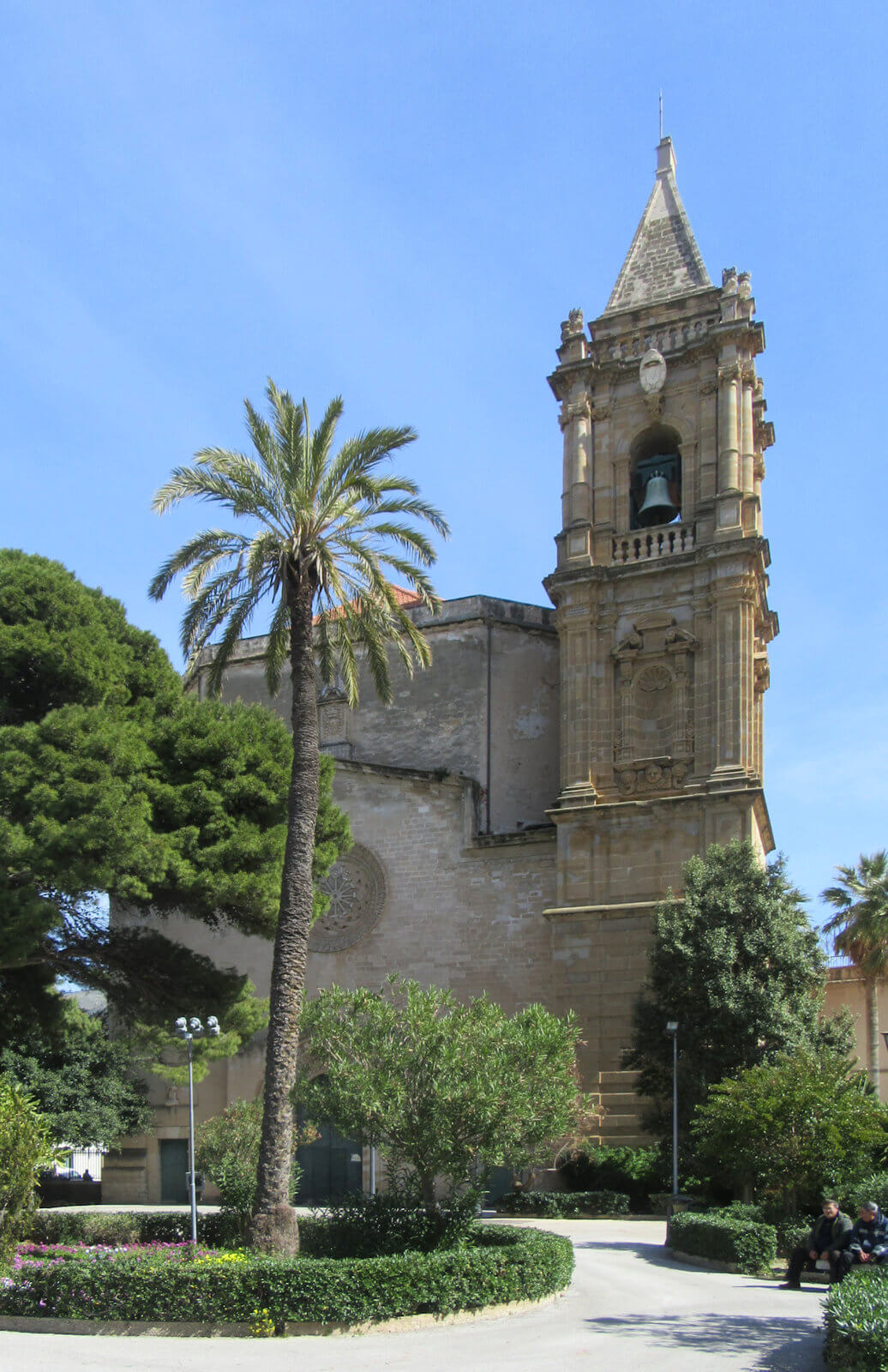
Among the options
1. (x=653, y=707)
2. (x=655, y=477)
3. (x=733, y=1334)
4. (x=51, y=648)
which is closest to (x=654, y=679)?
(x=653, y=707)

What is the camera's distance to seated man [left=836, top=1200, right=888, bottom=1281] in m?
14.8

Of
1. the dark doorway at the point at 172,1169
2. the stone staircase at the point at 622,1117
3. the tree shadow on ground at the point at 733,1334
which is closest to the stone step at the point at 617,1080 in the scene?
the stone staircase at the point at 622,1117

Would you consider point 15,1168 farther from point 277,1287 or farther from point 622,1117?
point 622,1117

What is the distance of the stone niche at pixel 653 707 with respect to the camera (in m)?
29.5

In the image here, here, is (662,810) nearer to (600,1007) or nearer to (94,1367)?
(600,1007)

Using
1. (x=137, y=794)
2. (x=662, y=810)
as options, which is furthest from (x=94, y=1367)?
(x=662, y=810)

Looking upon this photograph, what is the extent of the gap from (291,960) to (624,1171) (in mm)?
11761

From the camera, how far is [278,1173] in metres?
16.3

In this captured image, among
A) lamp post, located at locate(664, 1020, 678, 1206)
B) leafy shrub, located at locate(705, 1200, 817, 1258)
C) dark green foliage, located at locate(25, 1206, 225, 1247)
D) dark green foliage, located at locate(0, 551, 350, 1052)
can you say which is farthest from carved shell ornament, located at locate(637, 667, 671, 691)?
dark green foliage, located at locate(25, 1206, 225, 1247)

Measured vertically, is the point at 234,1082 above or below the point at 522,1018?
below

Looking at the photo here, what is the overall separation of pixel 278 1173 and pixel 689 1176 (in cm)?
1160

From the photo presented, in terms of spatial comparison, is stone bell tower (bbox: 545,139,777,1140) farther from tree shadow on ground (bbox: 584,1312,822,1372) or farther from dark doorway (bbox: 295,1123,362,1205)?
tree shadow on ground (bbox: 584,1312,822,1372)

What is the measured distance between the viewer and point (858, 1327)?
10.1 m

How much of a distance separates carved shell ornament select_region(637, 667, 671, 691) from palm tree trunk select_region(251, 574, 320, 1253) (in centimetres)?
1281
